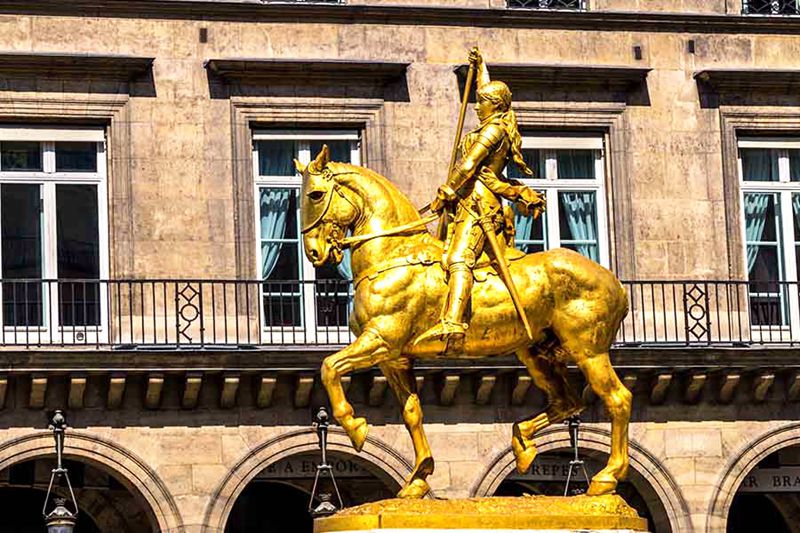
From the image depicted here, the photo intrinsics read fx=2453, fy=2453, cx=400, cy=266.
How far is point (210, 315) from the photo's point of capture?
2788 cm

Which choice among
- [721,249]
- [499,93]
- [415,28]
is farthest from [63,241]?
[499,93]

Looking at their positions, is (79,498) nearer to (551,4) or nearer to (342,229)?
(551,4)

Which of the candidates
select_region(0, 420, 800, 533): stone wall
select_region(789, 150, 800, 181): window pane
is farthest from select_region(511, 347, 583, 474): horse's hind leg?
select_region(789, 150, 800, 181): window pane

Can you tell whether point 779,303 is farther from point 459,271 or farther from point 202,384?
point 459,271

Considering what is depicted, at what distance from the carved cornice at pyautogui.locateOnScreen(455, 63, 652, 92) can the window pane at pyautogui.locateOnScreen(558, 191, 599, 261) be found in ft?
4.28

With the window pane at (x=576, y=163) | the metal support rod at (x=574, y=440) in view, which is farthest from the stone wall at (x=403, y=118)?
the metal support rod at (x=574, y=440)

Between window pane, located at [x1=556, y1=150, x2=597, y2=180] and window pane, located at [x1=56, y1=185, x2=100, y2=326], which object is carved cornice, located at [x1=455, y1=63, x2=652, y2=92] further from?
window pane, located at [x1=56, y1=185, x2=100, y2=326]

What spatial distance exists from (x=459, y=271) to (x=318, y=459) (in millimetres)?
12426

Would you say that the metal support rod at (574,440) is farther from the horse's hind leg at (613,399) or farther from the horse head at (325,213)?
the horse head at (325,213)

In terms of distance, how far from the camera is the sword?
15859mm

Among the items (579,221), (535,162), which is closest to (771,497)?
(579,221)

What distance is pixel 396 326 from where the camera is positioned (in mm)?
15797

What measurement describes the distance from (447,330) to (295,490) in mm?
15306

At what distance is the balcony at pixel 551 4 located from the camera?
29594mm
